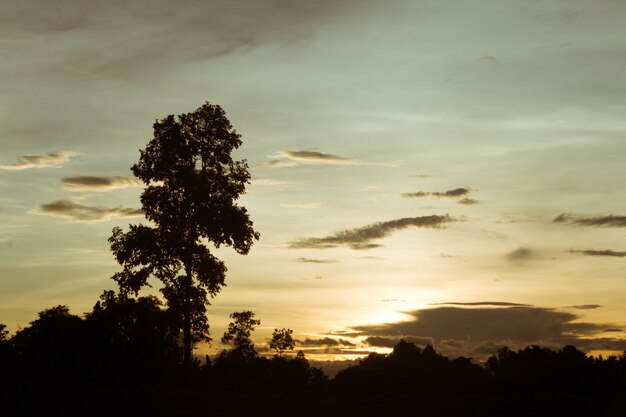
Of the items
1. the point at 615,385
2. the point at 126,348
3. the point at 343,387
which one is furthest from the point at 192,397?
the point at 615,385

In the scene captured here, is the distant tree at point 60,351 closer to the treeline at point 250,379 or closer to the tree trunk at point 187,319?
the treeline at point 250,379

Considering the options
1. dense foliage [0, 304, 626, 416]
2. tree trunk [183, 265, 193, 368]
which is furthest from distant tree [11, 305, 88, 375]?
tree trunk [183, 265, 193, 368]

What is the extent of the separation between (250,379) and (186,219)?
10.6m

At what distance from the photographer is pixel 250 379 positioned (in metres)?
44.4

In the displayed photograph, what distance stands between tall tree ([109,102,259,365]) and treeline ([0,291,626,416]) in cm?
185

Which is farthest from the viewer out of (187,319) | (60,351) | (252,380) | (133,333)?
(60,351)

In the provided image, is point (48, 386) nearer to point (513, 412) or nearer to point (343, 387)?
point (343, 387)

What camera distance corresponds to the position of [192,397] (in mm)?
36625

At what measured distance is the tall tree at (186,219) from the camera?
47812 mm

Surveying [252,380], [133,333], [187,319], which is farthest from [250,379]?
[133,333]

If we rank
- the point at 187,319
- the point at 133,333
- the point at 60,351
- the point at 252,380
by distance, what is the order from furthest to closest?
1. the point at 60,351
2. the point at 133,333
3. the point at 187,319
4. the point at 252,380

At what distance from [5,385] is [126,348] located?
17.6 meters

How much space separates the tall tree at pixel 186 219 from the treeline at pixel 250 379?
72.7 inches

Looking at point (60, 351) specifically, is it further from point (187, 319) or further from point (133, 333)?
point (187, 319)
